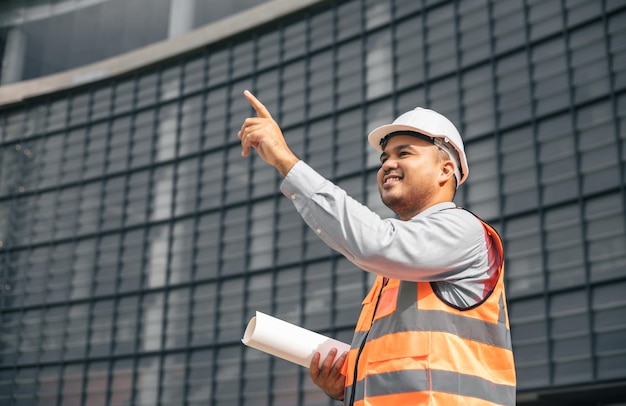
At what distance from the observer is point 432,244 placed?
102 inches

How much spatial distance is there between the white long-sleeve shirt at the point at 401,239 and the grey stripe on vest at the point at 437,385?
0.25 metres

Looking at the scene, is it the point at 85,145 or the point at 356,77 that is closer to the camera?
the point at 356,77

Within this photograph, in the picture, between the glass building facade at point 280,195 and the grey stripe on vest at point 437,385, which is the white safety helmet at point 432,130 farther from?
the glass building facade at point 280,195

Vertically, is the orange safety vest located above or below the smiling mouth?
below

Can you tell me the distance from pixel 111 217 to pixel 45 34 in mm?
10264

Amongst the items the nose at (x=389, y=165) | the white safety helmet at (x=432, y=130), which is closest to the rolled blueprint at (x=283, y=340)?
the nose at (x=389, y=165)

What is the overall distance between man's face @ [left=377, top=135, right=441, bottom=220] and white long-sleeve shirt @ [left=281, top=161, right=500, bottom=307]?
0.53 ft

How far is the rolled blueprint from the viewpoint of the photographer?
2.96 meters

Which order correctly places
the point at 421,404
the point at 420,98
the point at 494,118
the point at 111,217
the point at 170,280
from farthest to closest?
1. the point at 111,217
2. the point at 170,280
3. the point at 420,98
4. the point at 494,118
5. the point at 421,404

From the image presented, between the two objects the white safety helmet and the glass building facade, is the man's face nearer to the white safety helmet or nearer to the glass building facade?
the white safety helmet

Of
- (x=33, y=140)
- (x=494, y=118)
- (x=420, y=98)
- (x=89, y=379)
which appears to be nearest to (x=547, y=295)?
(x=494, y=118)

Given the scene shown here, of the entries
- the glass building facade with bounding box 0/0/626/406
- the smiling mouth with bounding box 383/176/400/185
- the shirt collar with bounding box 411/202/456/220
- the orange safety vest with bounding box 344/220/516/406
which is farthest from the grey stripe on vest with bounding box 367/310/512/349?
the glass building facade with bounding box 0/0/626/406

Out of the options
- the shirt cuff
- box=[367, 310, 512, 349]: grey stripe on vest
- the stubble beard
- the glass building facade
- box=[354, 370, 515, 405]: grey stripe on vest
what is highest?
the glass building facade

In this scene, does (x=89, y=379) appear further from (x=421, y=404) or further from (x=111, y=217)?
(x=421, y=404)
